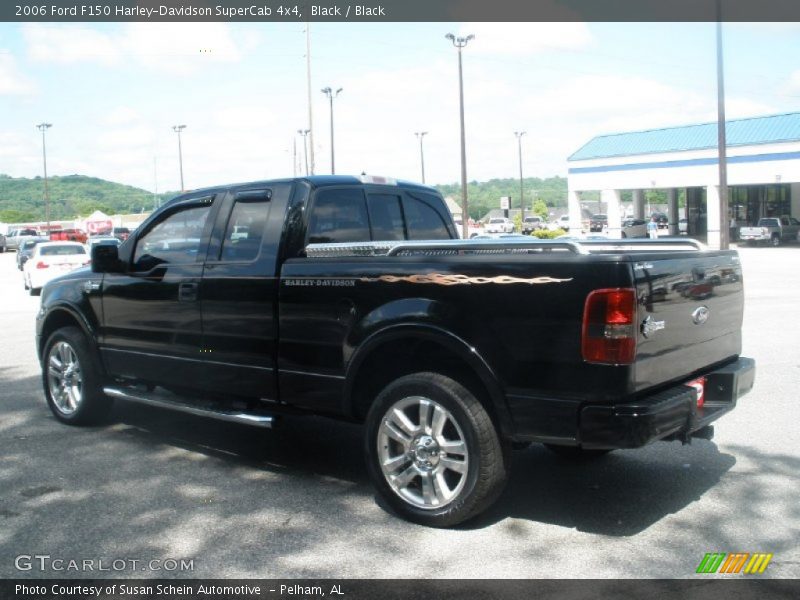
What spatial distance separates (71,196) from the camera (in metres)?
181

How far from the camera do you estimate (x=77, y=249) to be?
2425cm

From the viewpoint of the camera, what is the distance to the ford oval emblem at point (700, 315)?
15.5ft

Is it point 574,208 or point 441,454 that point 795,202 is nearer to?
point 574,208

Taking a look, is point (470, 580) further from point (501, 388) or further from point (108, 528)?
point (108, 528)

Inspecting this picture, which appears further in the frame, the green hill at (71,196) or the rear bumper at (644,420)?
the green hill at (71,196)

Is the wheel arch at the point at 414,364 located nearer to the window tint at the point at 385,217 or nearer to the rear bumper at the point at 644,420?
the rear bumper at the point at 644,420

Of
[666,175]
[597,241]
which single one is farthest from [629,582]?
[666,175]

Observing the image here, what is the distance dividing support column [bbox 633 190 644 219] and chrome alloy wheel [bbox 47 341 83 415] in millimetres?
53287

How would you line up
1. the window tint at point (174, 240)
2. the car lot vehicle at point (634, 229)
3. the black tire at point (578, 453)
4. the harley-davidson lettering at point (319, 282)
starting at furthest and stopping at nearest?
1. the car lot vehicle at point (634, 229)
2. the window tint at point (174, 240)
3. the black tire at point (578, 453)
4. the harley-davidson lettering at point (319, 282)

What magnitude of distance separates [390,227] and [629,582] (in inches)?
126

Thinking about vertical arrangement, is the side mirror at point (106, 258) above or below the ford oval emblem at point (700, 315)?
above

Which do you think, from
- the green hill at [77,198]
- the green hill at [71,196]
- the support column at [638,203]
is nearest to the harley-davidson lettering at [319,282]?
the support column at [638,203]

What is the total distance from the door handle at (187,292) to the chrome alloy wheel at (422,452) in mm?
1901

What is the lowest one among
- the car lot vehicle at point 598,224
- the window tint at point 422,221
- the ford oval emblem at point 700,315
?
the ford oval emblem at point 700,315
